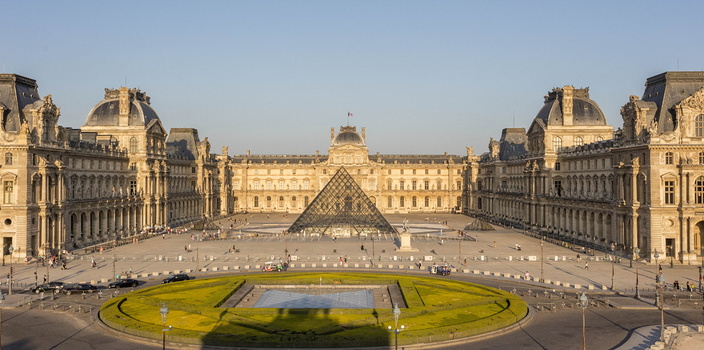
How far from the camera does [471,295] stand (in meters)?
41.0

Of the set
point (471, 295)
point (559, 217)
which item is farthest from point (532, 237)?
point (471, 295)

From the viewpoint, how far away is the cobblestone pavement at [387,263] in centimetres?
4512

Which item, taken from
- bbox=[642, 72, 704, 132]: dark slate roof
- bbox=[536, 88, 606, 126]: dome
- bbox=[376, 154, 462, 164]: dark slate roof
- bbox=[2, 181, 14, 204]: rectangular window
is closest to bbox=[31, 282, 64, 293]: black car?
bbox=[2, 181, 14, 204]: rectangular window

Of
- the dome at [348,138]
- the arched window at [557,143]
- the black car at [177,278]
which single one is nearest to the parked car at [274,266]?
the black car at [177,278]

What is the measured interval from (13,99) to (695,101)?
66.4 meters

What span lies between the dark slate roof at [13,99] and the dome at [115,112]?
2438 centimetres

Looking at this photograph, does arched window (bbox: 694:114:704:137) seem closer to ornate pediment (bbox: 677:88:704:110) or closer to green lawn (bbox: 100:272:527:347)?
ornate pediment (bbox: 677:88:704:110)

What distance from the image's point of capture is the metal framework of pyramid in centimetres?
8546

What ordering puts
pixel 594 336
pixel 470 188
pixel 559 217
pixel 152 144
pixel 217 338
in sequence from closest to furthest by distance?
1. pixel 217 338
2. pixel 594 336
3. pixel 559 217
4. pixel 152 144
5. pixel 470 188

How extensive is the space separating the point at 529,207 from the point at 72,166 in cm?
6271

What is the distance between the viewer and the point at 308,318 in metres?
34.6

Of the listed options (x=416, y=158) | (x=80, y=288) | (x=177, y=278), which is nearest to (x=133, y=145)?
(x=177, y=278)

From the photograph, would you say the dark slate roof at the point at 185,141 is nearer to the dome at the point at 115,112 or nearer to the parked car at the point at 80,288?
the dome at the point at 115,112

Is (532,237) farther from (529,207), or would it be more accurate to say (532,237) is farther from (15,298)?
(15,298)
